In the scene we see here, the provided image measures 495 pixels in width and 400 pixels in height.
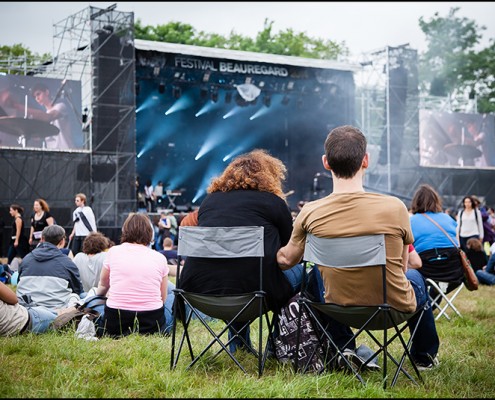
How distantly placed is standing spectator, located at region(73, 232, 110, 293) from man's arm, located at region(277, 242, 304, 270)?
A: 2.98m

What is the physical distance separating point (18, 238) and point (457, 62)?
24030 mm

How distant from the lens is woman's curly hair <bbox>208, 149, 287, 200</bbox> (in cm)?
339

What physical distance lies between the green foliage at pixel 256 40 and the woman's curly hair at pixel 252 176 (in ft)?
80.5

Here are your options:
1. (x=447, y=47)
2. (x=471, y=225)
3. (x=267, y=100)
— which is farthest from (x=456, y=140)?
(x=447, y=47)

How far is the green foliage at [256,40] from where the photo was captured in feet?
90.1

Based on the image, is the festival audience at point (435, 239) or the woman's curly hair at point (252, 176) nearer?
the woman's curly hair at point (252, 176)

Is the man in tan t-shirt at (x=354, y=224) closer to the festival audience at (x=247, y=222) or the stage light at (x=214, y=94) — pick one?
the festival audience at (x=247, y=222)

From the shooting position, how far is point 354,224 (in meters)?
2.94

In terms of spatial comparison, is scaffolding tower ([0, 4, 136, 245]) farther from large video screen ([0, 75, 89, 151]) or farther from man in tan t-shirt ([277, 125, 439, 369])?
man in tan t-shirt ([277, 125, 439, 369])

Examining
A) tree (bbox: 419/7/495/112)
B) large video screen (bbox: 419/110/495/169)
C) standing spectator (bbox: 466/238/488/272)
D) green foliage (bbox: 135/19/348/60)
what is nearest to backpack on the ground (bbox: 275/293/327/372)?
standing spectator (bbox: 466/238/488/272)

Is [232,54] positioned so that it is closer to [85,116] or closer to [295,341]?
[85,116]

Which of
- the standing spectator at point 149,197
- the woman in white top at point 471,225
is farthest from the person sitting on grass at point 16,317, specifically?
the standing spectator at point 149,197

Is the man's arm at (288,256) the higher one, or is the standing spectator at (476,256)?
the man's arm at (288,256)

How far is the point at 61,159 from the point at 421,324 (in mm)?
11868
